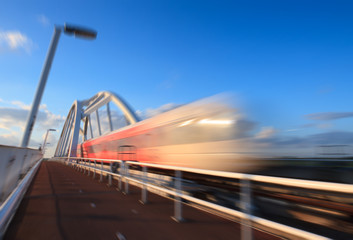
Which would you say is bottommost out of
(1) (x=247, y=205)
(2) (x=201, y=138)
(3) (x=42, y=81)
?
(1) (x=247, y=205)

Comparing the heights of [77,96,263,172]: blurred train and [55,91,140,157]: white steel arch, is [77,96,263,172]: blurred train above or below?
below

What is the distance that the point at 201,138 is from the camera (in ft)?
24.1

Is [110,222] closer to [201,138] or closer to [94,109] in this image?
[201,138]

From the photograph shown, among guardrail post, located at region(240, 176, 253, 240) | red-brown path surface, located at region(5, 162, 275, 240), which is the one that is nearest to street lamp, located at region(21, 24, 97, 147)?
red-brown path surface, located at region(5, 162, 275, 240)

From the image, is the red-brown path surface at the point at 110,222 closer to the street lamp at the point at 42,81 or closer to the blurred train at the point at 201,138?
the blurred train at the point at 201,138

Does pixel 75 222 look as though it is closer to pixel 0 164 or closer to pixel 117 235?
pixel 117 235

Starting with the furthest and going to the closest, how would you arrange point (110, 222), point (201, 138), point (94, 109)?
1. point (94, 109)
2. point (201, 138)
3. point (110, 222)

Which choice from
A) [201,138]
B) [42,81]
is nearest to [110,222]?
[201,138]

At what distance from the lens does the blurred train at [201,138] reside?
6321 millimetres

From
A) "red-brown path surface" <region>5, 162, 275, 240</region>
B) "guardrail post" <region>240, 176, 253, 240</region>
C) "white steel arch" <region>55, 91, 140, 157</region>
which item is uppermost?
"white steel arch" <region>55, 91, 140, 157</region>

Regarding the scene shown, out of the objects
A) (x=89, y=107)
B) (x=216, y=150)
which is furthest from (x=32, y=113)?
(x=89, y=107)

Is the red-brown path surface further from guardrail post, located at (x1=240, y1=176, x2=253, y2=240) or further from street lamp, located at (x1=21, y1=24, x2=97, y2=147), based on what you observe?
street lamp, located at (x1=21, y1=24, x2=97, y2=147)

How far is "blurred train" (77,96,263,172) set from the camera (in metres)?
6.32

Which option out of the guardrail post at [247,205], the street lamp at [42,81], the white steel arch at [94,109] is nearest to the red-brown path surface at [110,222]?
the guardrail post at [247,205]
